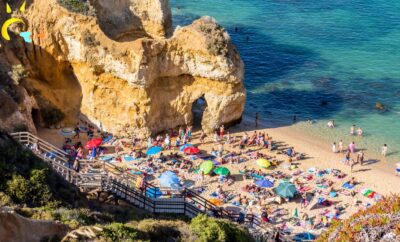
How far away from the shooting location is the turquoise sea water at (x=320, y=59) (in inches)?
1586

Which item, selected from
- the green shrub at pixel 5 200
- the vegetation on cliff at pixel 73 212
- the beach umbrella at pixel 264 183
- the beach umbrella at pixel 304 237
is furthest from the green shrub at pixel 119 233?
the beach umbrella at pixel 264 183

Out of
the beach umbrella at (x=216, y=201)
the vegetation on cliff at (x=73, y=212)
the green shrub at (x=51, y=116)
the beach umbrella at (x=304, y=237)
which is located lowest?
the beach umbrella at (x=304, y=237)

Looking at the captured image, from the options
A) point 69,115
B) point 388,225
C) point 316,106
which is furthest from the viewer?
point 316,106

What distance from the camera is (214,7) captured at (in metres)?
65.0

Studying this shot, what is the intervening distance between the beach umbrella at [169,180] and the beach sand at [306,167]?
1.00 m

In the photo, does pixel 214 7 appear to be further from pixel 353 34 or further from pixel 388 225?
pixel 388 225

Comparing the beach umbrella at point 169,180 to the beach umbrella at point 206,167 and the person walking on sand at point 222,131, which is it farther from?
the person walking on sand at point 222,131

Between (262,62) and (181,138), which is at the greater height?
(262,62)

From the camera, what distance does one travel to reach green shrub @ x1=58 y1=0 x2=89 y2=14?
31.8 m

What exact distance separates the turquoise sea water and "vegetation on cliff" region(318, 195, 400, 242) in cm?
2487

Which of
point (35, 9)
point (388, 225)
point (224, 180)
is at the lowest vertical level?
point (224, 180)

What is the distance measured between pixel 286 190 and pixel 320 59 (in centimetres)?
2483

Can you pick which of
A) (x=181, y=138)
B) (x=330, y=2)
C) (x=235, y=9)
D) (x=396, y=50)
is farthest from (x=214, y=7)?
(x=181, y=138)

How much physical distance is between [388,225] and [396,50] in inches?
1780
